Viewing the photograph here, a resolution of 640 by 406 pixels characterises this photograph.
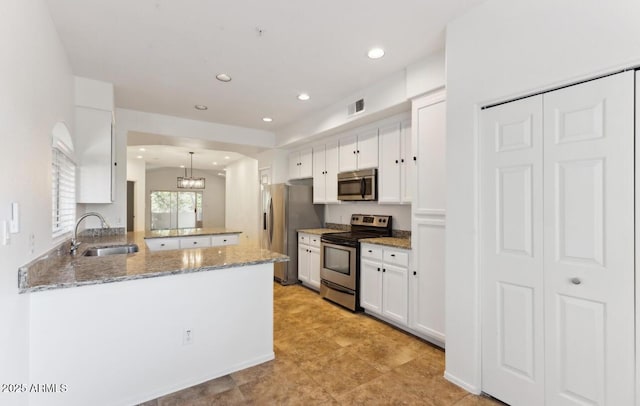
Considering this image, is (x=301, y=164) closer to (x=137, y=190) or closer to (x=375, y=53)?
(x=375, y=53)

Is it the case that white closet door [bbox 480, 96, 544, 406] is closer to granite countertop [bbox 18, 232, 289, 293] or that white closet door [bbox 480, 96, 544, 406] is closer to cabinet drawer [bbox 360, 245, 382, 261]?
cabinet drawer [bbox 360, 245, 382, 261]

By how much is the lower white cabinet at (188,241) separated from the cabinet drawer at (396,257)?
271 centimetres

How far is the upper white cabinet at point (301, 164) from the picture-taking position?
484cm

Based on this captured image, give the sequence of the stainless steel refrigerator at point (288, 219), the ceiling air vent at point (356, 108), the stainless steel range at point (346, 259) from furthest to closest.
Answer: the stainless steel refrigerator at point (288, 219) → the stainless steel range at point (346, 259) → the ceiling air vent at point (356, 108)

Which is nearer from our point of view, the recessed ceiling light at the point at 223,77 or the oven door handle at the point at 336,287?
the recessed ceiling light at the point at 223,77

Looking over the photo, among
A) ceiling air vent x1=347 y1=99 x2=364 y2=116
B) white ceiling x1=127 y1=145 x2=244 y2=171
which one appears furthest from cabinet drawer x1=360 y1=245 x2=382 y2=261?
white ceiling x1=127 y1=145 x2=244 y2=171

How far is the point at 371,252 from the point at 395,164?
3.40ft

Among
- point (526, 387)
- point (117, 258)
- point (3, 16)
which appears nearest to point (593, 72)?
point (526, 387)

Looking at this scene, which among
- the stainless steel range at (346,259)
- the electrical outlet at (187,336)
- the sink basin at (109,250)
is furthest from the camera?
the stainless steel range at (346,259)

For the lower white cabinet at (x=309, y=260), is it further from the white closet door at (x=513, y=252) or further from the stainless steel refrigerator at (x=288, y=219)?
the white closet door at (x=513, y=252)

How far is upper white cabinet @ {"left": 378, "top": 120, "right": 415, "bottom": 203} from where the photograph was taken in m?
3.28

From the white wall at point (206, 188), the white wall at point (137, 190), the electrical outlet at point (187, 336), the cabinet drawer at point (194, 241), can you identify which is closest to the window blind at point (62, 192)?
the electrical outlet at point (187, 336)

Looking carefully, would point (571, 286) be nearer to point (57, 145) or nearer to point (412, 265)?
point (412, 265)

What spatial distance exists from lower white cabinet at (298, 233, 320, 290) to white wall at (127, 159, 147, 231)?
5728mm
